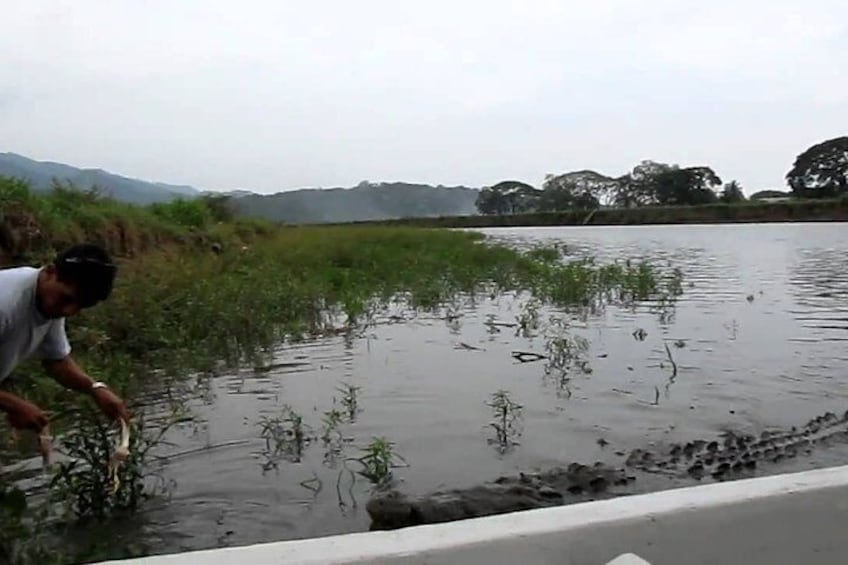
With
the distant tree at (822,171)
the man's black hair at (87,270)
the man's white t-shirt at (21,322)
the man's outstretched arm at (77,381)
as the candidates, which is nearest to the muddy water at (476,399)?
the man's outstretched arm at (77,381)

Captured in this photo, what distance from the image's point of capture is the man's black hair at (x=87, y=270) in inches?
99.9

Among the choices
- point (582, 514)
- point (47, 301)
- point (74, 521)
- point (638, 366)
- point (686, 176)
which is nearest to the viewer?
point (582, 514)

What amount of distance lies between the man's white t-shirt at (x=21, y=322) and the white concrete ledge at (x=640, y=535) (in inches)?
51.8

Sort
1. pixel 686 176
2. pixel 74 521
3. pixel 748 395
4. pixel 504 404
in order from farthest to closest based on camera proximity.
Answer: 1. pixel 686 176
2. pixel 748 395
3. pixel 504 404
4. pixel 74 521

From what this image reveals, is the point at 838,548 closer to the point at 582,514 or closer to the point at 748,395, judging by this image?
the point at 582,514

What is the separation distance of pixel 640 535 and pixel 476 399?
528cm

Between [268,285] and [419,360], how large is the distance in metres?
3.53

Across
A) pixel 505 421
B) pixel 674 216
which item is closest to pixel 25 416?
Result: pixel 505 421

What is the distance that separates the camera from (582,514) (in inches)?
72.6

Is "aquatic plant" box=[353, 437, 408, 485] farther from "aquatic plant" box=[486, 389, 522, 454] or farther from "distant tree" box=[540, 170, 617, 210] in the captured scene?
"distant tree" box=[540, 170, 617, 210]

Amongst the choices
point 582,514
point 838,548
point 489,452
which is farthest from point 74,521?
point 838,548

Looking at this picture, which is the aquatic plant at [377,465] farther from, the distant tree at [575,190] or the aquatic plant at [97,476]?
the distant tree at [575,190]

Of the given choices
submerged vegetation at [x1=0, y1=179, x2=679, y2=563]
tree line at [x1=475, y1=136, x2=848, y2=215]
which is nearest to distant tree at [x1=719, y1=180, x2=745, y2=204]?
tree line at [x1=475, y1=136, x2=848, y2=215]

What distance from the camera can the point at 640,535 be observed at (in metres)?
1.82
